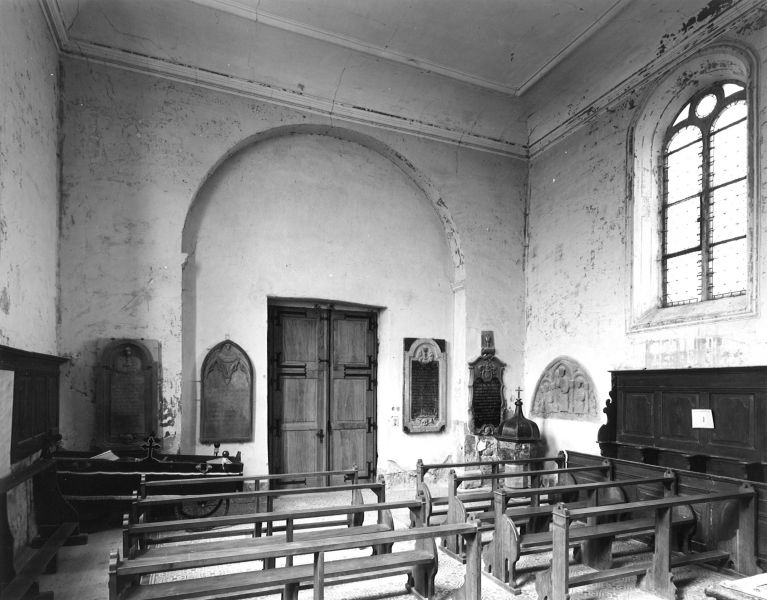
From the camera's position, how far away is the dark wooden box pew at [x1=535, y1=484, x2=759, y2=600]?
365 centimetres

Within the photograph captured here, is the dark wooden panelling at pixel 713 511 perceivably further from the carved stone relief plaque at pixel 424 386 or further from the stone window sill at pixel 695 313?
the carved stone relief plaque at pixel 424 386

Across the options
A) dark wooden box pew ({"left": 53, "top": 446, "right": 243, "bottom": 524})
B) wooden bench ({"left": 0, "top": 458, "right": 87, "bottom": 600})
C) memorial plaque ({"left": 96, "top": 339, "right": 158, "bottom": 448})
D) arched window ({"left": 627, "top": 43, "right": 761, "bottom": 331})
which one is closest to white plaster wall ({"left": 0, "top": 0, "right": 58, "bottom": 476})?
wooden bench ({"left": 0, "top": 458, "right": 87, "bottom": 600})

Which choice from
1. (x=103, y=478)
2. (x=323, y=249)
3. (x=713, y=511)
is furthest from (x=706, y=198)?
(x=103, y=478)

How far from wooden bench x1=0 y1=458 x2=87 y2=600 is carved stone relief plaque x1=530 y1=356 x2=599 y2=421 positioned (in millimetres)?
5944

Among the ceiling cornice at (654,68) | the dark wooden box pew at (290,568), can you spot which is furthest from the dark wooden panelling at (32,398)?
the ceiling cornice at (654,68)

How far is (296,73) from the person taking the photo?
7121 mm

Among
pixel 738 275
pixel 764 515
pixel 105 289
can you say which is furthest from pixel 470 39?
pixel 764 515

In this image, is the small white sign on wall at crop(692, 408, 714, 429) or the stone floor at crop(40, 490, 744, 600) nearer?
the stone floor at crop(40, 490, 744, 600)

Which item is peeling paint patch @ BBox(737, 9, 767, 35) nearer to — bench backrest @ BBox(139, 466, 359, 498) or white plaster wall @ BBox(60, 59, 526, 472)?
white plaster wall @ BBox(60, 59, 526, 472)

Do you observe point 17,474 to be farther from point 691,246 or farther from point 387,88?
point 691,246

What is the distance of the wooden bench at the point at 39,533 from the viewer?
11.6ft

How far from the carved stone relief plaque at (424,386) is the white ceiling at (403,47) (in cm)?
328

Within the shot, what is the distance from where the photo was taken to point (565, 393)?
7.54 metres

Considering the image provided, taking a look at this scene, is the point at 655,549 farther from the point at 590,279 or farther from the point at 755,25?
the point at 755,25
